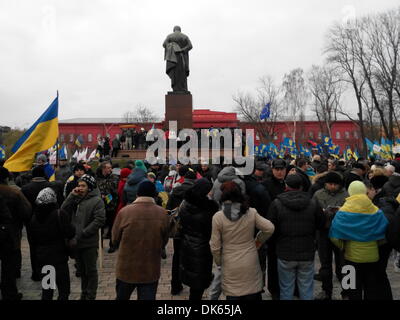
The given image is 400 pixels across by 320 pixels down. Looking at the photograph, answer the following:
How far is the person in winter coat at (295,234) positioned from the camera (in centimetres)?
372

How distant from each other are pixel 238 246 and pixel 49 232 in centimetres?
213

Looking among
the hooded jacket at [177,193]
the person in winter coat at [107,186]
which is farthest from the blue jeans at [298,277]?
the person in winter coat at [107,186]

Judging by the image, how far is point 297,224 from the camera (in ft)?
12.2

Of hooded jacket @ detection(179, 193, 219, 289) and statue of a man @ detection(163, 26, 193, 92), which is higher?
statue of a man @ detection(163, 26, 193, 92)

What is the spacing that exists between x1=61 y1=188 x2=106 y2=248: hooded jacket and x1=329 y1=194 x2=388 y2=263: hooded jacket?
286 centimetres

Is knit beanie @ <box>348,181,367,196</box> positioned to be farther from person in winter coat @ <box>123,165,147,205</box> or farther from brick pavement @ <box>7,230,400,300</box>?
person in winter coat @ <box>123,165,147,205</box>

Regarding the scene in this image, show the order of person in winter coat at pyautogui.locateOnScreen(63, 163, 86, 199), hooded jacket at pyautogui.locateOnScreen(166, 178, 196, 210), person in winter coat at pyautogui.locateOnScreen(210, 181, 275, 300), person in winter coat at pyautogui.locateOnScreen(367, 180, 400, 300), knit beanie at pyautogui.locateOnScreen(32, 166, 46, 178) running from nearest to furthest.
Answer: person in winter coat at pyautogui.locateOnScreen(210, 181, 275, 300), person in winter coat at pyautogui.locateOnScreen(367, 180, 400, 300), hooded jacket at pyautogui.locateOnScreen(166, 178, 196, 210), knit beanie at pyautogui.locateOnScreen(32, 166, 46, 178), person in winter coat at pyautogui.locateOnScreen(63, 163, 86, 199)

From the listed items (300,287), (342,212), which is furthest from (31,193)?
(342,212)

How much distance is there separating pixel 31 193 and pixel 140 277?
294 cm

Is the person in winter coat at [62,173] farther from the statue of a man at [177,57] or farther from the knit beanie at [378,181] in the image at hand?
the statue of a man at [177,57]

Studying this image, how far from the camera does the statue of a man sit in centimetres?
1758

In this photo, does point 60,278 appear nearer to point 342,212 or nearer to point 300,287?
point 300,287

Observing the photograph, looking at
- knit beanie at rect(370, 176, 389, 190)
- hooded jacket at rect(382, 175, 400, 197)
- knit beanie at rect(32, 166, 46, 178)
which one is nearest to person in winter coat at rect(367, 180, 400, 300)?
knit beanie at rect(370, 176, 389, 190)
